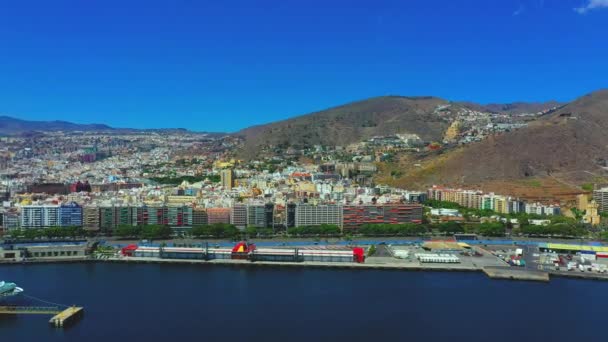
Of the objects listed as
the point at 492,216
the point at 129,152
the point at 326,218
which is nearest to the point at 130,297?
the point at 326,218

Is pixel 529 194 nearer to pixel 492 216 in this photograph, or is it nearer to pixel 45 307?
pixel 492 216

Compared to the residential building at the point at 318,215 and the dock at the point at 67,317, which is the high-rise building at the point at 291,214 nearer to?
the residential building at the point at 318,215

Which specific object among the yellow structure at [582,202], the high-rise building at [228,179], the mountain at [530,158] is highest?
the mountain at [530,158]

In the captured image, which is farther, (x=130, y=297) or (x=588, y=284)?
(x=588, y=284)

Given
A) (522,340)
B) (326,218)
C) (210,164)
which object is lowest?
(522,340)

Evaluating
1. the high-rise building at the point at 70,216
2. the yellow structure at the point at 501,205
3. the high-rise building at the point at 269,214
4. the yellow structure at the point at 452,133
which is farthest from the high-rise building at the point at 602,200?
the yellow structure at the point at 452,133

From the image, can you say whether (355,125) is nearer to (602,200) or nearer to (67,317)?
(602,200)
